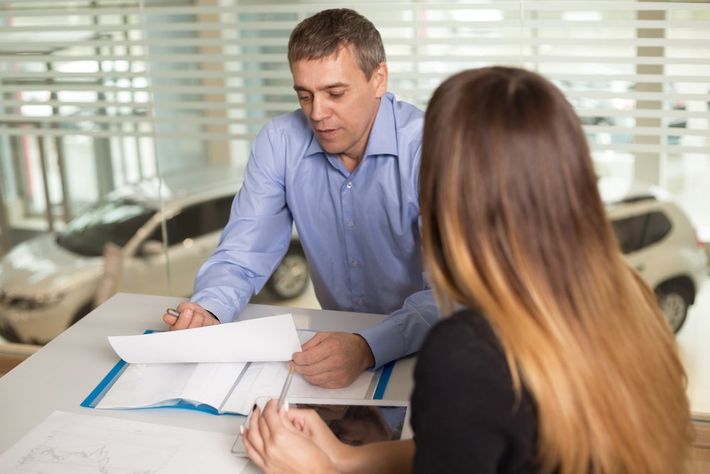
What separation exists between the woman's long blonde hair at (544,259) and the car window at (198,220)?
2.47m

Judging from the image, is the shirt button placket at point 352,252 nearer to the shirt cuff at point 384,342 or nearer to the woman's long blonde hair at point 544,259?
the shirt cuff at point 384,342

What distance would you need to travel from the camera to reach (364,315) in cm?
186

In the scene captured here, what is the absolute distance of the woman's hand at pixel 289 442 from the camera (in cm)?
123

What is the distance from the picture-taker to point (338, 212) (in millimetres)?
2180

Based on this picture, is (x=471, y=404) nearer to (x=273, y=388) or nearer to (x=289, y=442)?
(x=289, y=442)

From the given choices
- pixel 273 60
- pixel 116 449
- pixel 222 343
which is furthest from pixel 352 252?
pixel 273 60

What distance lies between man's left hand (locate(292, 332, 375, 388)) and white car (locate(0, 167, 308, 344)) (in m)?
1.81

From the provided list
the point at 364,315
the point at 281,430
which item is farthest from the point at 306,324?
the point at 281,430

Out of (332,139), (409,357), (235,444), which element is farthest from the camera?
(332,139)

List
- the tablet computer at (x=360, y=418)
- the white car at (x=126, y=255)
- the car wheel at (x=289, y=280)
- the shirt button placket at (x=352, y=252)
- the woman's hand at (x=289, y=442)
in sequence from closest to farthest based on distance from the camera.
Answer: the woman's hand at (x=289, y=442), the tablet computer at (x=360, y=418), the shirt button placket at (x=352, y=252), the white car at (x=126, y=255), the car wheel at (x=289, y=280)

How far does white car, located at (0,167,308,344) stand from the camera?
342 cm

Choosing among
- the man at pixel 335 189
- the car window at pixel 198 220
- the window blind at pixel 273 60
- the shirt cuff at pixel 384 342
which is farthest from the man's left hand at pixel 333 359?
the car window at pixel 198 220

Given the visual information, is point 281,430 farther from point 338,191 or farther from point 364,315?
point 338,191

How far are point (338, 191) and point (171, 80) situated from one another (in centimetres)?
129
